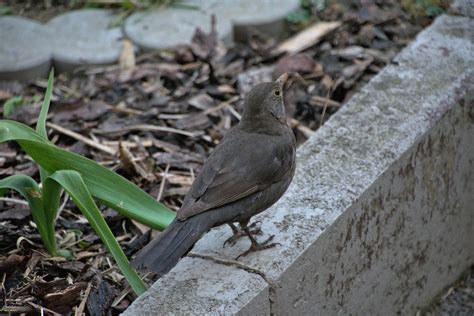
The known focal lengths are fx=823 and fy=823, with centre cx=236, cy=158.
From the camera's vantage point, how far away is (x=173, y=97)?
16.1ft

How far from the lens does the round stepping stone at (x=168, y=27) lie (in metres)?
5.48

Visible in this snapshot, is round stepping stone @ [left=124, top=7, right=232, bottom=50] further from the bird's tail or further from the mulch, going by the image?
the bird's tail

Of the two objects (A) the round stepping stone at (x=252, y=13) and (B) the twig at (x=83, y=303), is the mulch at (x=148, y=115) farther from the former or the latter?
(A) the round stepping stone at (x=252, y=13)

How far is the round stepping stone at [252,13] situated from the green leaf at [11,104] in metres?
1.58

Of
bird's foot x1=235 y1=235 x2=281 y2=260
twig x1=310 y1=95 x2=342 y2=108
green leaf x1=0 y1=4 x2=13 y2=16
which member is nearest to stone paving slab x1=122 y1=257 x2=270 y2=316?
bird's foot x1=235 y1=235 x2=281 y2=260

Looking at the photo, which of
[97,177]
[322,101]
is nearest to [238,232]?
[97,177]

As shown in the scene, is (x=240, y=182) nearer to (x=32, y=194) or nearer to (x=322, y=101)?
(x=32, y=194)

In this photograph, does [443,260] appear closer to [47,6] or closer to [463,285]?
[463,285]

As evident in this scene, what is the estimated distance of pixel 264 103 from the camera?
3646 mm

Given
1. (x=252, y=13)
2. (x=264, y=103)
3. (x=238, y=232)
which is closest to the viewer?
(x=238, y=232)

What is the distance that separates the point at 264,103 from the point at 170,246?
3.06 ft

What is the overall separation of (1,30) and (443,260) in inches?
130

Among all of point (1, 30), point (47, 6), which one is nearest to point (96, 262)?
point (1, 30)

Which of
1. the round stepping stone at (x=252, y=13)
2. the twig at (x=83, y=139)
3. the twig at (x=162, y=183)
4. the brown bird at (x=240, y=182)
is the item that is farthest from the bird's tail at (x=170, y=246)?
the round stepping stone at (x=252, y=13)
